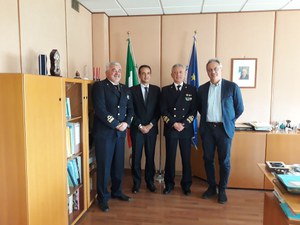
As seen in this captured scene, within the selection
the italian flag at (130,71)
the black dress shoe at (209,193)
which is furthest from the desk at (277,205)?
the italian flag at (130,71)

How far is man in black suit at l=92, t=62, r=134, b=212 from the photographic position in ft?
8.67

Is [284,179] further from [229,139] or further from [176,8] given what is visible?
[176,8]

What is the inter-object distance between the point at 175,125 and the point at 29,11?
6.36 feet

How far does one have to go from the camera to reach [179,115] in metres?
3.02

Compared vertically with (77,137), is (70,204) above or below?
below

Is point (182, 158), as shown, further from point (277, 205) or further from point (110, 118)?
point (277, 205)

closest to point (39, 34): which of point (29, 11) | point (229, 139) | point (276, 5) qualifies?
point (29, 11)

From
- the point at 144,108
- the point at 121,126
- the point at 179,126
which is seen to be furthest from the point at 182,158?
the point at 121,126

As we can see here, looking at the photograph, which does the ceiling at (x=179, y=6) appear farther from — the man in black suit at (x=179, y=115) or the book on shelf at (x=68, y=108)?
the book on shelf at (x=68, y=108)

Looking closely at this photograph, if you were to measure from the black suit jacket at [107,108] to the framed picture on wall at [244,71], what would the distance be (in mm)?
1858

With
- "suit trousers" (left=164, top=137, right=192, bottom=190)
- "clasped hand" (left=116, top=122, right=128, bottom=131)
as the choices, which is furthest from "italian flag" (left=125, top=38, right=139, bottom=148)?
"clasped hand" (left=116, top=122, right=128, bottom=131)

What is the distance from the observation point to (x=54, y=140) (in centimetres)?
204

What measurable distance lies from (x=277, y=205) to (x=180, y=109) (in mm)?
1531

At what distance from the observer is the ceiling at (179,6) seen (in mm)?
3242
